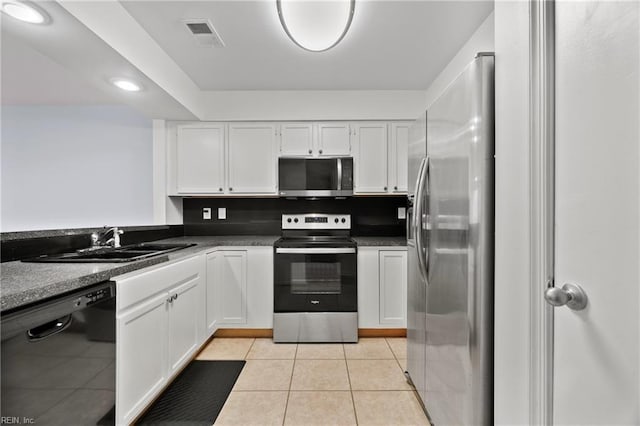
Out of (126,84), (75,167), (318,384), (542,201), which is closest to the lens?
(542,201)

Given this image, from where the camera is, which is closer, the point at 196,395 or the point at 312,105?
the point at 196,395

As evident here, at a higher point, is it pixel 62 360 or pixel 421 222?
pixel 421 222

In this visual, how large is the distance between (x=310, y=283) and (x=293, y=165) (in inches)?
47.6

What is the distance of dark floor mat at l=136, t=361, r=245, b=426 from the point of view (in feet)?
5.72

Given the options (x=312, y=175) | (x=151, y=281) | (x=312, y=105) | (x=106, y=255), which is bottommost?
(x=151, y=281)

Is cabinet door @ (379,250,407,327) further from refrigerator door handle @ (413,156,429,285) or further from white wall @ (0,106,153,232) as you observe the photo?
white wall @ (0,106,153,232)

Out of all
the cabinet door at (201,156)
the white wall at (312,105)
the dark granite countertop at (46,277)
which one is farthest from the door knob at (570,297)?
the cabinet door at (201,156)

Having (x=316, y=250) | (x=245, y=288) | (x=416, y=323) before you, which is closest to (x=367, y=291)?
(x=316, y=250)

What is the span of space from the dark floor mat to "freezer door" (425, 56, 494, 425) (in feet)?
4.33

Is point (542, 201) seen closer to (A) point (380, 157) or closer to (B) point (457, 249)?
(B) point (457, 249)

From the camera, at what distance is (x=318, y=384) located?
82.0 inches

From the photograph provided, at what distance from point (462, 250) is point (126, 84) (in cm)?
258

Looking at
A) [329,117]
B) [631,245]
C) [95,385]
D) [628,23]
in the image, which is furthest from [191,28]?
[631,245]

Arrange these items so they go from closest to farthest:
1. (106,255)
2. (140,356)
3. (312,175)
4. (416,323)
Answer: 1. (140,356)
2. (416,323)
3. (106,255)
4. (312,175)
